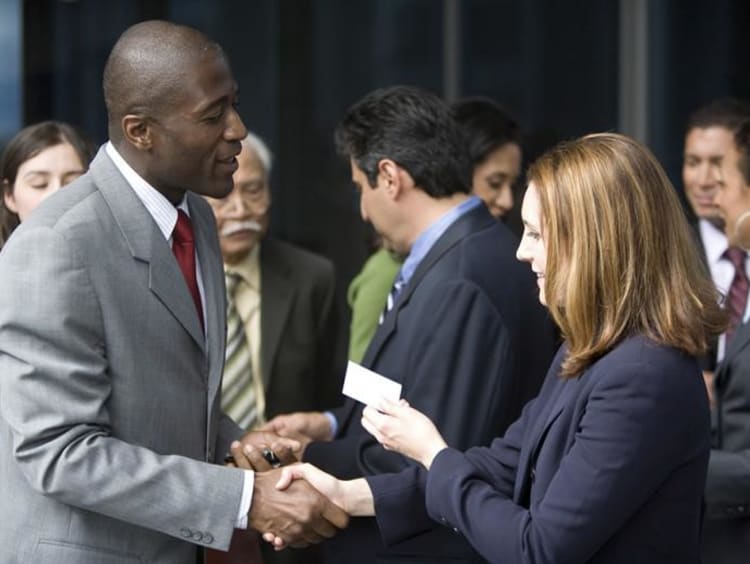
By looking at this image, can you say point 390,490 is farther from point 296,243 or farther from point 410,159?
point 296,243

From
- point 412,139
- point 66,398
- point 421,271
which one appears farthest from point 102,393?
point 412,139

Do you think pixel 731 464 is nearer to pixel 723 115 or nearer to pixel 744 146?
pixel 744 146

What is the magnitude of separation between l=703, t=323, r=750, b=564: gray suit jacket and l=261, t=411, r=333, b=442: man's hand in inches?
45.4

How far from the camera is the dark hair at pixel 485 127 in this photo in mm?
5375

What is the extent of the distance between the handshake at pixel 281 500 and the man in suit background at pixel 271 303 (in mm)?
1230

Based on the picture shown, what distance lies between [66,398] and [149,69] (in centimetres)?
78

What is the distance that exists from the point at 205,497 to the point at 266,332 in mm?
2013

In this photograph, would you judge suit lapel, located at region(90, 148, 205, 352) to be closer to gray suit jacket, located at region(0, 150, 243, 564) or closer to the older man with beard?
gray suit jacket, located at region(0, 150, 243, 564)

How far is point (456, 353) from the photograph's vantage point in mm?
3824

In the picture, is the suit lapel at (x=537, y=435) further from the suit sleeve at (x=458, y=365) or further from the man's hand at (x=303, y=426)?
the man's hand at (x=303, y=426)

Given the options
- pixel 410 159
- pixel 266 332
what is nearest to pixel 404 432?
pixel 410 159

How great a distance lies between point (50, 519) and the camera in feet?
10.6

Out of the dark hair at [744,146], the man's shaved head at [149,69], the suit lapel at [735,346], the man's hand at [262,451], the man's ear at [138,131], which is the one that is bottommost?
the man's hand at [262,451]

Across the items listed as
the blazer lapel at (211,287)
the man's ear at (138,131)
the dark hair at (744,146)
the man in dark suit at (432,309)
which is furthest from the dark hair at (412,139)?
the dark hair at (744,146)
